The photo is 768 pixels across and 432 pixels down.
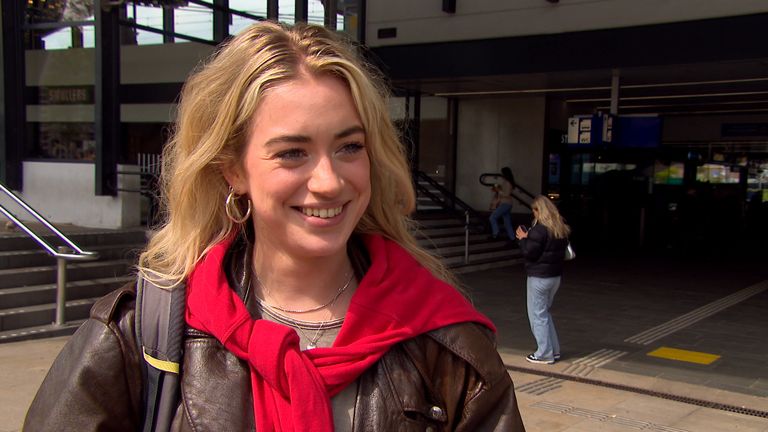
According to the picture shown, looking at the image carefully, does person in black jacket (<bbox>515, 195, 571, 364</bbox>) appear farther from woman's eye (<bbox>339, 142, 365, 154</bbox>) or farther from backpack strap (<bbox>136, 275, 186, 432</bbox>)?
backpack strap (<bbox>136, 275, 186, 432</bbox>)

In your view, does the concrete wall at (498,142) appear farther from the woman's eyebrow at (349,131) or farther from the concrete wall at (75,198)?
the woman's eyebrow at (349,131)

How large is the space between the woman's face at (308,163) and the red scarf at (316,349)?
0.50ft

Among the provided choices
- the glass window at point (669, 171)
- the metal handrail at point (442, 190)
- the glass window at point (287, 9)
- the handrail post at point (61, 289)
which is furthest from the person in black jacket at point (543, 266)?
the glass window at point (669, 171)

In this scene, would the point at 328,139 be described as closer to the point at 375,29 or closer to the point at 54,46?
the point at 54,46

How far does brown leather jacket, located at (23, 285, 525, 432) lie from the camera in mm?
1356

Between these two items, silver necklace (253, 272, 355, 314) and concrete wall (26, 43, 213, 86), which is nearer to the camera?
silver necklace (253, 272, 355, 314)

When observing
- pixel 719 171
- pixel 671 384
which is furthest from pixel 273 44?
pixel 719 171

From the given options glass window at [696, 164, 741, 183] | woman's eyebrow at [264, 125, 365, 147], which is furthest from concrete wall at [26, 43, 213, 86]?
glass window at [696, 164, 741, 183]

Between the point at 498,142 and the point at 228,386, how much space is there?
15890 millimetres

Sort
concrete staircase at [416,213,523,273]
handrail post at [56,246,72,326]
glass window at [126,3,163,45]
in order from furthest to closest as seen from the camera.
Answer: concrete staircase at [416,213,523,273], glass window at [126,3,163,45], handrail post at [56,246,72,326]

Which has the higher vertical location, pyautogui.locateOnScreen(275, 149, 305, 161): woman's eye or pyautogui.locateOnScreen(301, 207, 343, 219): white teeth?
pyautogui.locateOnScreen(275, 149, 305, 161): woman's eye

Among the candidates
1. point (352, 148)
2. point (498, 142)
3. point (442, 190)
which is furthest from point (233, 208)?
point (498, 142)

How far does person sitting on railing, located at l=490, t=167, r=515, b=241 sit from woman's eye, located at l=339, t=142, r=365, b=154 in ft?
45.1

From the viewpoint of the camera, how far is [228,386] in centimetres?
139
